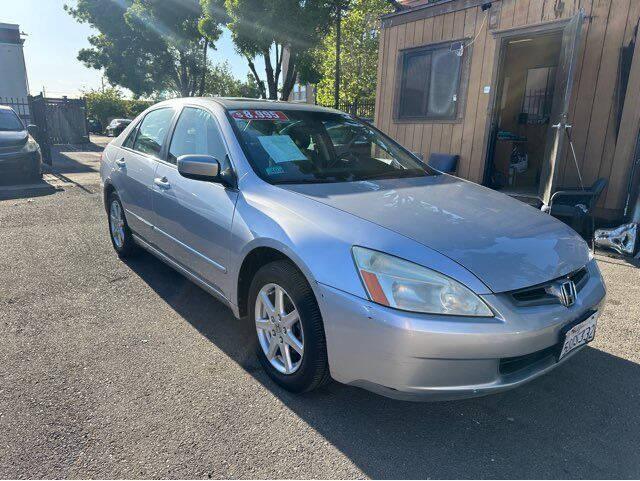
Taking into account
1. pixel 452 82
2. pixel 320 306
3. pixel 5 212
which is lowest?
pixel 5 212

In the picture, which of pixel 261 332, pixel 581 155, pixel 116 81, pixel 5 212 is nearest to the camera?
pixel 261 332

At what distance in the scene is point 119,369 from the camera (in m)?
2.66

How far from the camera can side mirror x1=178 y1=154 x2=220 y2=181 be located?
2629 millimetres

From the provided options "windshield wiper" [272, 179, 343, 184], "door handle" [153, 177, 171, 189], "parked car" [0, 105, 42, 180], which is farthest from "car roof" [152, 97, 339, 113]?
"parked car" [0, 105, 42, 180]

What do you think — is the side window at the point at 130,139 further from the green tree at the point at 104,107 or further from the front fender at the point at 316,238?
the green tree at the point at 104,107

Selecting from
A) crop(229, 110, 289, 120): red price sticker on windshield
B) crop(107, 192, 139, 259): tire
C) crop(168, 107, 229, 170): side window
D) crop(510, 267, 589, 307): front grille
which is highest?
crop(229, 110, 289, 120): red price sticker on windshield

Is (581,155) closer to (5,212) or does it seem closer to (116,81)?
(5,212)

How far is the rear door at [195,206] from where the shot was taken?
9.08 feet

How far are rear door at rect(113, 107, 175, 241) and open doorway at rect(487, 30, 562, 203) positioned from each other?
5.88 meters

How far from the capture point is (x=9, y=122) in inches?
376

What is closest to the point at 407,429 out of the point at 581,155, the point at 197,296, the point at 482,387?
the point at 482,387

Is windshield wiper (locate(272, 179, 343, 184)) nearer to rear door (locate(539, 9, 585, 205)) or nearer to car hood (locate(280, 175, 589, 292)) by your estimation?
car hood (locate(280, 175, 589, 292))

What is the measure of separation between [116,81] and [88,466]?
1231 inches

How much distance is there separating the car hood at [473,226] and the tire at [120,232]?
8.13ft
